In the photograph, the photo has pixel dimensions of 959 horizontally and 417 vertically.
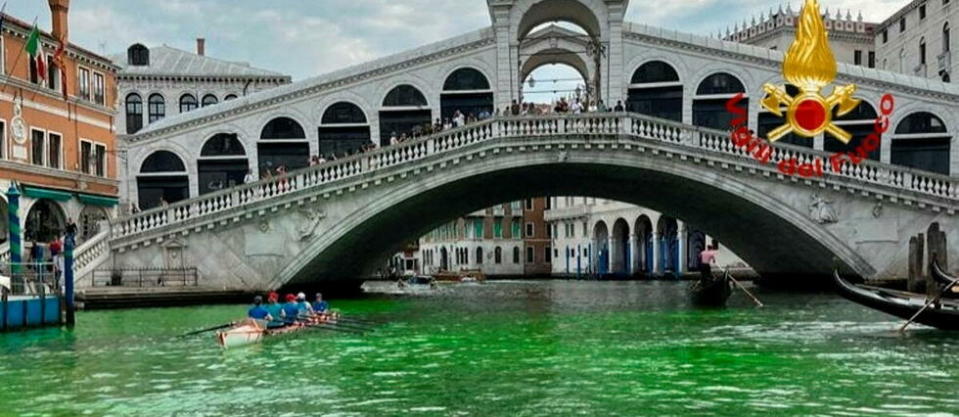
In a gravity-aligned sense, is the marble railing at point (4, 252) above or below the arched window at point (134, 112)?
below

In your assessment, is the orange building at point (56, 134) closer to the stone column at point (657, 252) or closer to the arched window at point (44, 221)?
the arched window at point (44, 221)

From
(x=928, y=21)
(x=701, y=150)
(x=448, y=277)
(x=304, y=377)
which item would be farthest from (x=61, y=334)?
(x=448, y=277)

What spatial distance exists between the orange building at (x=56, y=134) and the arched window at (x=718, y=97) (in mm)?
17260

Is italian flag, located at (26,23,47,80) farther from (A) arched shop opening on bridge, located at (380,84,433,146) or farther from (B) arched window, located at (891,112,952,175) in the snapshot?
(B) arched window, located at (891,112,952,175)

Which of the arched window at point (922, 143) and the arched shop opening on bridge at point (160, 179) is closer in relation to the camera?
the arched window at point (922, 143)

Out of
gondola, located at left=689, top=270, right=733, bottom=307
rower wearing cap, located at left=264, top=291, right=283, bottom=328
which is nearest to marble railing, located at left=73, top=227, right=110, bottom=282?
rower wearing cap, located at left=264, top=291, right=283, bottom=328

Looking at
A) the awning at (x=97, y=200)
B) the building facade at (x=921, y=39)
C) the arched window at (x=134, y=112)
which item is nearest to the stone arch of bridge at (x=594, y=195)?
the awning at (x=97, y=200)

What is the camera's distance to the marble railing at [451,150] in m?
26.3

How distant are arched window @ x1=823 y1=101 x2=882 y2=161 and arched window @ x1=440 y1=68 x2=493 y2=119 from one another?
9.82m

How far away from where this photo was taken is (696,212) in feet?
107

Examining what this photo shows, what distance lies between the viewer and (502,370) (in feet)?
45.0

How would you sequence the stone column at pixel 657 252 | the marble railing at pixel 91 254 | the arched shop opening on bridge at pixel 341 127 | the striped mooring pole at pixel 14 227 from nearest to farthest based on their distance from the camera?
the striped mooring pole at pixel 14 227
the marble railing at pixel 91 254
the arched shop opening on bridge at pixel 341 127
the stone column at pixel 657 252

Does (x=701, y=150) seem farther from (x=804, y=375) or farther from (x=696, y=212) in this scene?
(x=804, y=375)

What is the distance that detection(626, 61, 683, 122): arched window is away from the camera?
31.8 meters
